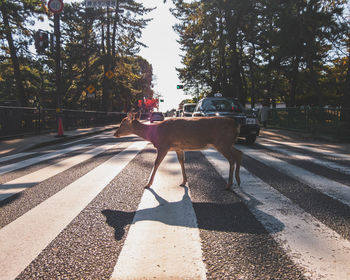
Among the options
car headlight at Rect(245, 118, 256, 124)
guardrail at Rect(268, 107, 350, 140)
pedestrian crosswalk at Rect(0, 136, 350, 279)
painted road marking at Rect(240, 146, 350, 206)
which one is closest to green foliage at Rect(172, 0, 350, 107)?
guardrail at Rect(268, 107, 350, 140)

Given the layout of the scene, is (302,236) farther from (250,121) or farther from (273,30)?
(273,30)

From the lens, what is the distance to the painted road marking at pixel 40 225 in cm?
201

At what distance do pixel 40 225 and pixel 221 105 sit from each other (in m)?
9.13

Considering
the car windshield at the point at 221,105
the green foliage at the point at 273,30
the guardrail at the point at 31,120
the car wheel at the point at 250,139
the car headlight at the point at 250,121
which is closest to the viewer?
the car headlight at the point at 250,121

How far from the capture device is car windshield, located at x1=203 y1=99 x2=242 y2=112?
34.7ft

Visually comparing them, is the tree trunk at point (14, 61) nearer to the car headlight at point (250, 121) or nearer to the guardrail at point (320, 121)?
the car headlight at point (250, 121)

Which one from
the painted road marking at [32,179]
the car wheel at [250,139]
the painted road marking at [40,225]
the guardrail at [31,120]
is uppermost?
the guardrail at [31,120]

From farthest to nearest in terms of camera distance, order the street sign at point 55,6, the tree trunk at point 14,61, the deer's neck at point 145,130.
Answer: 1. the tree trunk at point 14,61
2. the street sign at point 55,6
3. the deer's neck at point 145,130

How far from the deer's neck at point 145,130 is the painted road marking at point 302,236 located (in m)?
1.81

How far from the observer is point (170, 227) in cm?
257

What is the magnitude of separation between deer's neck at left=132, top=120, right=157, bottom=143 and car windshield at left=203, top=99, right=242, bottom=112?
637cm

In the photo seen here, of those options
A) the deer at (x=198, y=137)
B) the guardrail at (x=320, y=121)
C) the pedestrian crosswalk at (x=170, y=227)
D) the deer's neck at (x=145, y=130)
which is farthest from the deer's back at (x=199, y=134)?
the guardrail at (x=320, y=121)

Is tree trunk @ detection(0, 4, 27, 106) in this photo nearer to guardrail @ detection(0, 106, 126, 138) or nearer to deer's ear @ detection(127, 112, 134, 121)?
→ guardrail @ detection(0, 106, 126, 138)

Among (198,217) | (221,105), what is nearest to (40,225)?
(198,217)
